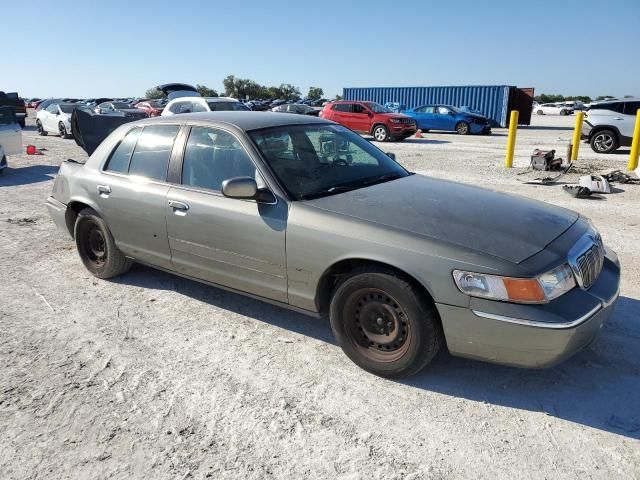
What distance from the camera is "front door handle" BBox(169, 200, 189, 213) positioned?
153 inches

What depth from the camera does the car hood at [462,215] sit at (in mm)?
2925

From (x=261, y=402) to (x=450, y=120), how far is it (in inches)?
940

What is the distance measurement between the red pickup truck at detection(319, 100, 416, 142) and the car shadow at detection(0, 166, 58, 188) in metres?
11.5

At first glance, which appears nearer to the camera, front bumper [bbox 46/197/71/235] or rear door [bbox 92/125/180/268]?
rear door [bbox 92/125/180/268]

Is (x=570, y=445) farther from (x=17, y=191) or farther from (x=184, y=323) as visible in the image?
(x=17, y=191)

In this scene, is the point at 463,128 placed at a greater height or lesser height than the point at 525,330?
lesser

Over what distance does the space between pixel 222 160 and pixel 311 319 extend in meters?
1.42

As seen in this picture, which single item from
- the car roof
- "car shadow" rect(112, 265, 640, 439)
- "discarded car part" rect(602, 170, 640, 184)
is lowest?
"discarded car part" rect(602, 170, 640, 184)

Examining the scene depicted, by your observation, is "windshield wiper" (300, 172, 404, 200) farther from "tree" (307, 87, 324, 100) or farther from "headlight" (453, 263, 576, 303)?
"tree" (307, 87, 324, 100)

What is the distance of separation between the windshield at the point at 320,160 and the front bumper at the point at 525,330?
1.31 meters

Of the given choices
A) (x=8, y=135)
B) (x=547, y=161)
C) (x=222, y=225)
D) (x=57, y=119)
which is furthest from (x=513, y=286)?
(x=57, y=119)

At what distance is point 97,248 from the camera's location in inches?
196

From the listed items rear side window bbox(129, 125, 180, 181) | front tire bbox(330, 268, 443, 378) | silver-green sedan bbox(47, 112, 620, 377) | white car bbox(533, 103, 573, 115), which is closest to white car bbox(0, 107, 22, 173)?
silver-green sedan bbox(47, 112, 620, 377)

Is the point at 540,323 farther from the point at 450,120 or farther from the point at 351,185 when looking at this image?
the point at 450,120
